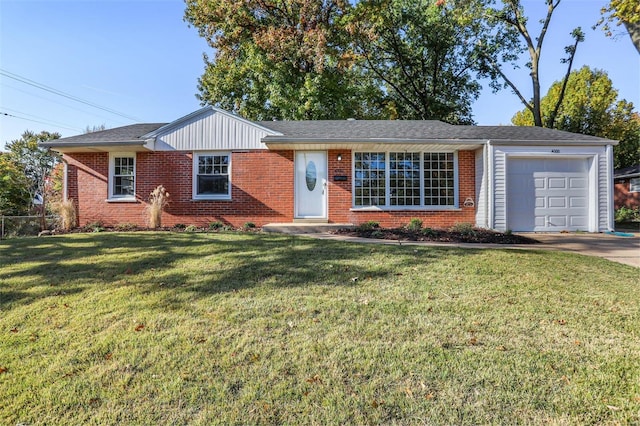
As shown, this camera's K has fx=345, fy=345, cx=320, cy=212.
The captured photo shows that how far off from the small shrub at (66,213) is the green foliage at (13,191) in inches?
338

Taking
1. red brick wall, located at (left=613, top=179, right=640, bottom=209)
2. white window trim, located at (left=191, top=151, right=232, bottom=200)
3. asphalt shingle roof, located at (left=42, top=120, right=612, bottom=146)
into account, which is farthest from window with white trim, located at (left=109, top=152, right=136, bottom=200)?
red brick wall, located at (left=613, top=179, right=640, bottom=209)

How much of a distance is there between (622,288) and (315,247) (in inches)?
173

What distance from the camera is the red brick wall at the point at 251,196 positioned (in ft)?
36.3

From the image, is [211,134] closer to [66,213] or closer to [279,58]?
[66,213]

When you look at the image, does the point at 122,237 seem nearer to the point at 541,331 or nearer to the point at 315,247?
the point at 315,247

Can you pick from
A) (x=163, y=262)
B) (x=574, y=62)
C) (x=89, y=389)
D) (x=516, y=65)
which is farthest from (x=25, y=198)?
(x=574, y=62)

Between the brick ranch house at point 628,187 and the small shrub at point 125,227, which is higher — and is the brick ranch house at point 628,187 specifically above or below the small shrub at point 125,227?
above

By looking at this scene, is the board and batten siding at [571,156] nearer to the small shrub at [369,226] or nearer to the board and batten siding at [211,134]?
the small shrub at [369,226]

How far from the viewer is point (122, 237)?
295 inches

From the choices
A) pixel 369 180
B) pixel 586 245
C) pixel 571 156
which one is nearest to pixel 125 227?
pixel 369 180

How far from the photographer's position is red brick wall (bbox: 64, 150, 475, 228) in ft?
36.3

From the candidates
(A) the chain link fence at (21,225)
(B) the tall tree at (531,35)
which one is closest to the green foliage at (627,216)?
(B) the tall tree at (531,35)

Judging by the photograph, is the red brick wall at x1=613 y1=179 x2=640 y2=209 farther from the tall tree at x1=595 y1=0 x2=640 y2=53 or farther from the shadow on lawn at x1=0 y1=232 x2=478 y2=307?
the shadow on lawn at x1=0 y1=232 x2=478 y2=307

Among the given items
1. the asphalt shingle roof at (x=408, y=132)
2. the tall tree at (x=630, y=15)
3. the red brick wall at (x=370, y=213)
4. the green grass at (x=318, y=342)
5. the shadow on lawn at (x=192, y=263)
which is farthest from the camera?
the red brick wall at (x=370, y=213)
